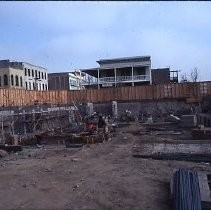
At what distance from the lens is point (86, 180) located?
1188cm

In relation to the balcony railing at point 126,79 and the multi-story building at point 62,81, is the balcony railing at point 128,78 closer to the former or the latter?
the balcony railing at point 126,79

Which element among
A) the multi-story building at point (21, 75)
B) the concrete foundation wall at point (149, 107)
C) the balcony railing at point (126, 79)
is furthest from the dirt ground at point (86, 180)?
the multi-story building at point (21, 75)

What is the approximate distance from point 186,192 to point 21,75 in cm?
7416

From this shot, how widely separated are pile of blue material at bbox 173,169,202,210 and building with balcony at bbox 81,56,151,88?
194 ft

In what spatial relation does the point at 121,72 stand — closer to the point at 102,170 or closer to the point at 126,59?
the point at 126,59

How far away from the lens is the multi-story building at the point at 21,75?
74.1 m

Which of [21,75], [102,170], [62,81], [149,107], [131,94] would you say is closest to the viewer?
[102,170]

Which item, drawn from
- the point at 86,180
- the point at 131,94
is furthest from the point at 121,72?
the point at 86,180

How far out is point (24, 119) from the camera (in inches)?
1152

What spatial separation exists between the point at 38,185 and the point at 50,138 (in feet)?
41.3

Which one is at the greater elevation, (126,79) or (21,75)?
(21,75)

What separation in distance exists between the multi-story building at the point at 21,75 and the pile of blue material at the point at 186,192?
220 feet

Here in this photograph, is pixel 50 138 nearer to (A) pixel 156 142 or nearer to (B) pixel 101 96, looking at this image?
(A) pixel 156 142

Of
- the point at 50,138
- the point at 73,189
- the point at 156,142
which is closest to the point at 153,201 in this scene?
the point at 73,189
